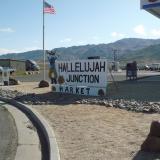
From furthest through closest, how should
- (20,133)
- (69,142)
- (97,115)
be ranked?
1. (97,115)
2. (20,133)
3. (69,142)

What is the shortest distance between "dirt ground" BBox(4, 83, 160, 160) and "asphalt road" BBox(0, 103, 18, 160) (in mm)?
997

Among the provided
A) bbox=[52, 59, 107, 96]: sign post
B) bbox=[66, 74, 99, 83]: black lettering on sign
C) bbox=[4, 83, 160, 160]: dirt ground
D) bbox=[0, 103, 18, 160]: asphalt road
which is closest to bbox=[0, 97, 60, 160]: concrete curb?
bbox=[4, 83, 160, 160]: dirt ground

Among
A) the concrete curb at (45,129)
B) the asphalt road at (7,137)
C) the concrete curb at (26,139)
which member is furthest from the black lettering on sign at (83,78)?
the asphalt road at (7,137)

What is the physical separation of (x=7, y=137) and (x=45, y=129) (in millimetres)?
1057

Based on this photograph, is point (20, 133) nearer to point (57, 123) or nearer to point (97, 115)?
point (57, 123)

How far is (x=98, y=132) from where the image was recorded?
37.1 feet

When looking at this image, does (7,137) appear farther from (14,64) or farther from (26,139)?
(14,64)

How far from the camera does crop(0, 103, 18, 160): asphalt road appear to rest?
956 cm

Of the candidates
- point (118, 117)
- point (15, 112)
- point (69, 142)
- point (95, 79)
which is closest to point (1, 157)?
point (69, 142)

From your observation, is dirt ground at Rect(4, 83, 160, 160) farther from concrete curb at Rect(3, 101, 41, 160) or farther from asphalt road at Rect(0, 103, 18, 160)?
asphalt road at Rect(0, 103, 18, 160)

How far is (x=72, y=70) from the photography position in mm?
23234

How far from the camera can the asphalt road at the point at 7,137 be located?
9562 millimetres

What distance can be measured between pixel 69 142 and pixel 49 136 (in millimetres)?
821

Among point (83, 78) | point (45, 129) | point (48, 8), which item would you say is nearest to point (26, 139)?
point (45, 129)
